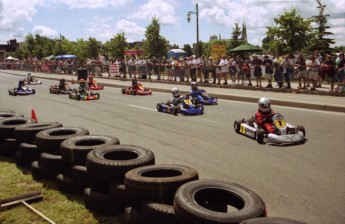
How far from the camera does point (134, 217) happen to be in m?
4.00

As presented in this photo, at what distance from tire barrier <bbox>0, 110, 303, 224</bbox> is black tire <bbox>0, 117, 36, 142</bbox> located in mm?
635

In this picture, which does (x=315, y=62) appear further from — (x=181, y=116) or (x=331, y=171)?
(x=331, y=171)

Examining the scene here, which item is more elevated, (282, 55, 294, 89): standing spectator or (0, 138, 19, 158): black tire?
(282, 55, 294, 89): standing spectator

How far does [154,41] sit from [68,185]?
4196 centimetres

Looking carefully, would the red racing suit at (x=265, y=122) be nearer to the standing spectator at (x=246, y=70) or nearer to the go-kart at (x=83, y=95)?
the go-kart at (x=83, y=95)

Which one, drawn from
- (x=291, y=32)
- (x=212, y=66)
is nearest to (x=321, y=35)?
(x=291, y=32)

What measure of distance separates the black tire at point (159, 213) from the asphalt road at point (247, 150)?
1.49m

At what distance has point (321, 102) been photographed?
43.5 feet


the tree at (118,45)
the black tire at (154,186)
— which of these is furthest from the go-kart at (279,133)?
the tree at (118,45)

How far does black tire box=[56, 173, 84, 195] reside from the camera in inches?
201

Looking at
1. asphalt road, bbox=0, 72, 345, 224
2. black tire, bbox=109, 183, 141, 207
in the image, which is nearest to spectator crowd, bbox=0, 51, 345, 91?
asphalt road, bbox=0, 72, 345, 224

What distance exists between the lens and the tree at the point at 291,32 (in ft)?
91.0

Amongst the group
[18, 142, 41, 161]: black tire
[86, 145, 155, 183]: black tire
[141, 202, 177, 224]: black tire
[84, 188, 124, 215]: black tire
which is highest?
[86, 145, 155, 183]: black tire

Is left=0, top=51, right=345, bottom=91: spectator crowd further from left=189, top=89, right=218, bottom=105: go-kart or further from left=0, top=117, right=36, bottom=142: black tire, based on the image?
left=0, top=117, right=36, bottom=142: black tire
